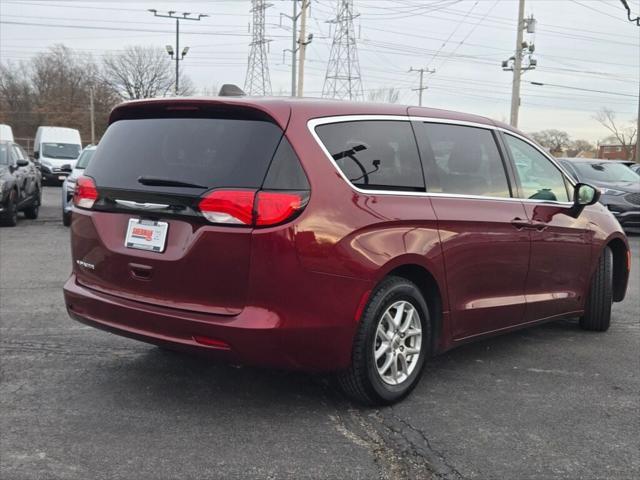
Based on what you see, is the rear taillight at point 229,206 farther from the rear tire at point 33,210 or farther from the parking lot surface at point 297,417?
the rear tire at point 33,210

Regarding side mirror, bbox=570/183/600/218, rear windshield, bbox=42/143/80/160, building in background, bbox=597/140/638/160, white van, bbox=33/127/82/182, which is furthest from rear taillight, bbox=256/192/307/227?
building in background, bbox=597/140/638/160

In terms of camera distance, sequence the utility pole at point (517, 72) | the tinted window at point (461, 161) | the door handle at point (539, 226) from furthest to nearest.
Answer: the utility pole at point (517, 72) < the door handle at point (539, 226) < the tinted window at point (461, 161)

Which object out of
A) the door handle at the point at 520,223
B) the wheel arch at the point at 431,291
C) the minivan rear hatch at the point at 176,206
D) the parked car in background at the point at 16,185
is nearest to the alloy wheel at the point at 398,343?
the wheel arch at the point at 431,291

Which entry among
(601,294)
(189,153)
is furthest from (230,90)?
(601,294)

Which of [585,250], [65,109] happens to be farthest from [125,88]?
[585,250]

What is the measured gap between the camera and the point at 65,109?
63.6 meters

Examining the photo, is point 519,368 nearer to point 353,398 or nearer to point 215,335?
point 353,398

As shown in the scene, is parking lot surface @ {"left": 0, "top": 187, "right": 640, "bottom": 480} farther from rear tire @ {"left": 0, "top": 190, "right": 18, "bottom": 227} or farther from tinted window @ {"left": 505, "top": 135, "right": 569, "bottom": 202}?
rear tire @ {"left": 0, "top": 190, "right": 18, "bottom": 227}

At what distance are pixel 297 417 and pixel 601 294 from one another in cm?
315

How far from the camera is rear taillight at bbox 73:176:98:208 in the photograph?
382cm

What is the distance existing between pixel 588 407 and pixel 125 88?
6660 cm

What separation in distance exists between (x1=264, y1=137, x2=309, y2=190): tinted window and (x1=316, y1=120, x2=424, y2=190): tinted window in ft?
0.80

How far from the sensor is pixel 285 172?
329cm

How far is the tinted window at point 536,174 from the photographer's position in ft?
15.7
